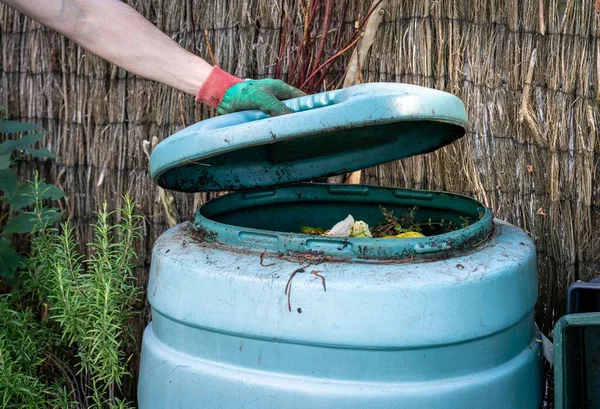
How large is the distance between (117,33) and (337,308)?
1189mm

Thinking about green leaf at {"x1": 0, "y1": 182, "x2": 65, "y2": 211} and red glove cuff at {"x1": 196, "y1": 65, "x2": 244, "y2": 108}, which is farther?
green leaf at {"x1": 0, "y1": 182, "x2": 65, "y2": 211}

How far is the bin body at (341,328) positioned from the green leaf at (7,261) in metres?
0.95

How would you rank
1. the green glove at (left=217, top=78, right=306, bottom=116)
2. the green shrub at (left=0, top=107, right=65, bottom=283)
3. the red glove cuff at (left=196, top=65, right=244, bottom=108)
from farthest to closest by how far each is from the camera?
the green shrub at (left=0, top=107, right=65, bottom=283) < the red glove cuff at (left=196, top=65, right=244, bottom=108) < the green glove at (left=217, top=78, right=306, bottom=116)

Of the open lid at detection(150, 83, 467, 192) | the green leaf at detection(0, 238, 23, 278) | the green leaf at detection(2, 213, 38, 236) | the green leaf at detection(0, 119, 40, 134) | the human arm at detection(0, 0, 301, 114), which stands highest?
the human arm at detection(0, 0, 301, 114)

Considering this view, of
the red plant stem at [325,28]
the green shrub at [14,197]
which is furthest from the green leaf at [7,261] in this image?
the red plant stem at [325,28]

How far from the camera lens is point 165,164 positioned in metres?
1.77

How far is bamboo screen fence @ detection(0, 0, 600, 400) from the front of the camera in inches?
96.5

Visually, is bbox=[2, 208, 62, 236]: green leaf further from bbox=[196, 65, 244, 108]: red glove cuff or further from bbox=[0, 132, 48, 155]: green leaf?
bbox=[196, 65, 244, 108]: red glove cuff

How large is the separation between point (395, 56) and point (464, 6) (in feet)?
0.93

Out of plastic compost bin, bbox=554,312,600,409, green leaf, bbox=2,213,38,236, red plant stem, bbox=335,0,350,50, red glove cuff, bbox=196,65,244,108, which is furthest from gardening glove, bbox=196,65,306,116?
plastic compost bin, bbox=554,312,600,409

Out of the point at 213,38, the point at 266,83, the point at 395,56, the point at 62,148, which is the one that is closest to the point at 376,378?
the point at 266,83

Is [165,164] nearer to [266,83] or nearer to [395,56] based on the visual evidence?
[266,83]

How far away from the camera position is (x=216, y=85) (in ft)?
7.09

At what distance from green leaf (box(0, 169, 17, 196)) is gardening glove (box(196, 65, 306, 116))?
777 millimetres
